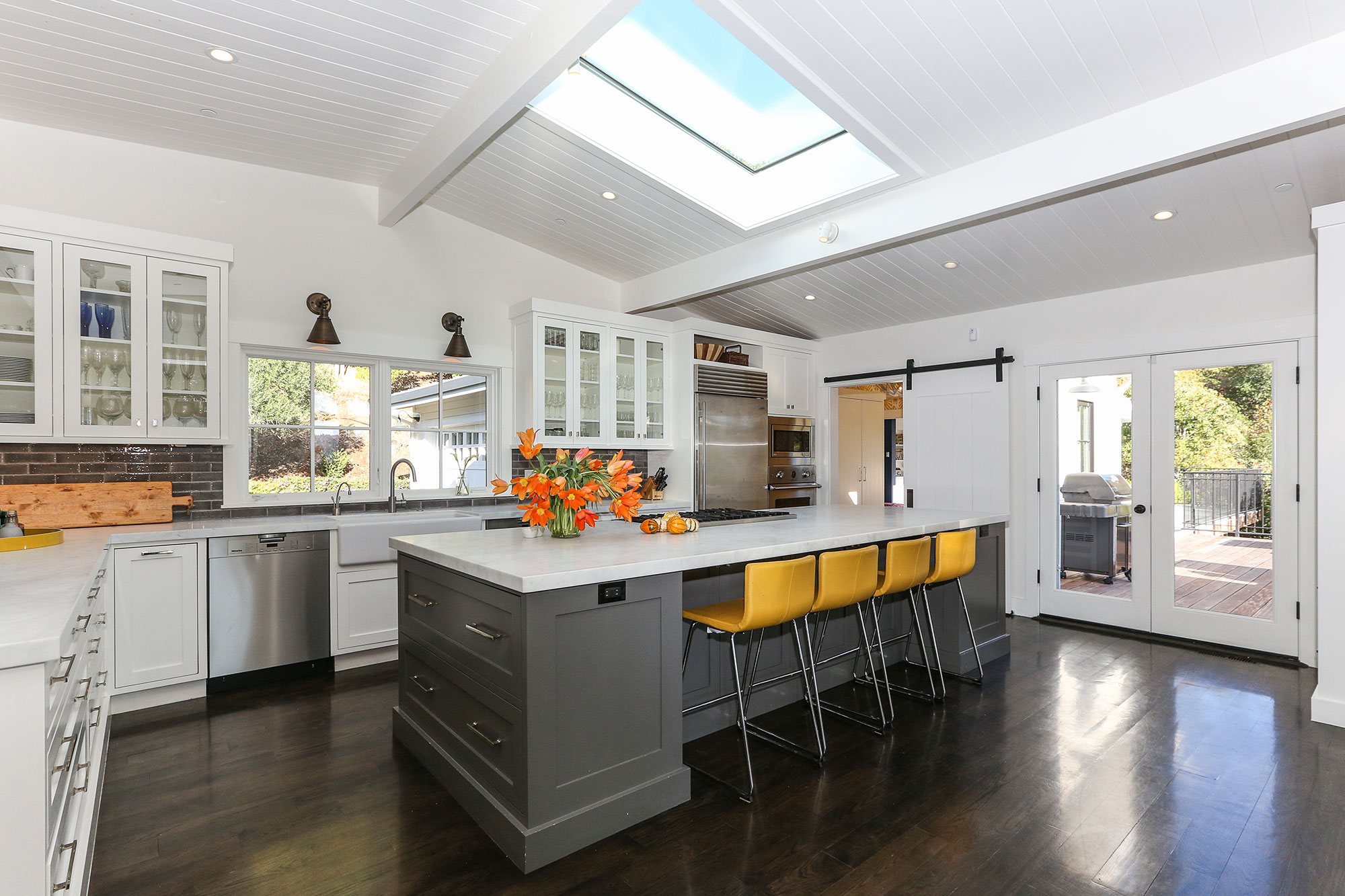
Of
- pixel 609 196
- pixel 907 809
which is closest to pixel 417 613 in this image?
pixel 907 809

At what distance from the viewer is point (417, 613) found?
284cm

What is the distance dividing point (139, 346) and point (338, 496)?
54.0 inches

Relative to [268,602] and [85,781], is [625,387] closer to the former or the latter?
[268,602]

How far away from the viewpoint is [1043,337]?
5.26 m

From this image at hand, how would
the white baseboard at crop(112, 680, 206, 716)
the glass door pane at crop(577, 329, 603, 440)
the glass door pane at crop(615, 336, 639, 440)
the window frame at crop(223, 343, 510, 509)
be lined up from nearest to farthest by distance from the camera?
the white baseboard at crop(112, 680, 206, 716)
the window frame at crop(223, 343, 510, 509)
the glass door pane at crop(577, 329, 603, 440)
the glass door pane at crop(615, 336, 639, 440)

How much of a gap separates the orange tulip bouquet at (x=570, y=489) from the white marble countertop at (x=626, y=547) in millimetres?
98

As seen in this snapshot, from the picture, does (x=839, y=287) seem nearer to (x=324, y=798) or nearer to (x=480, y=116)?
(x=480, y=116)

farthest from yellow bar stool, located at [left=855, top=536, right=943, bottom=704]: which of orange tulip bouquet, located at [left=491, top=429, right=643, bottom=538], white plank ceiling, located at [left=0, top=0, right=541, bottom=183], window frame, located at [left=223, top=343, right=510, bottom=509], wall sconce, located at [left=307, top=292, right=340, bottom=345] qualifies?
wall sconce, located at [left=307, top=292, right=340, bottom=345]

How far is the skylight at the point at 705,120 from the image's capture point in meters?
3.59

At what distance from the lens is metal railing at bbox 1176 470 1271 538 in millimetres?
4324

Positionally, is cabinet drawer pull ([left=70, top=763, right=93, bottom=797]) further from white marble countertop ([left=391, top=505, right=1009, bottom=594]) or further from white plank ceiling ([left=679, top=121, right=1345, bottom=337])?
white plank ceiling ([left=679, top=121, right=1345, bottom=337])

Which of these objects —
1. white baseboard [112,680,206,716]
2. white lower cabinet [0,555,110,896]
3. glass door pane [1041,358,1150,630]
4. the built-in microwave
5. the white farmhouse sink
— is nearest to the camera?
white lower cabinet [0,555,110,896]

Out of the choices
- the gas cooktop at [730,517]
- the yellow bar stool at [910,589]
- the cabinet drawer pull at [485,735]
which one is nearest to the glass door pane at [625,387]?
the gas cooktop at [730,517]

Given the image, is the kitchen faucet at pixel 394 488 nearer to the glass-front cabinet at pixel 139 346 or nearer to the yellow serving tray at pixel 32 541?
the glass-front cabinet at pixel 139 346
